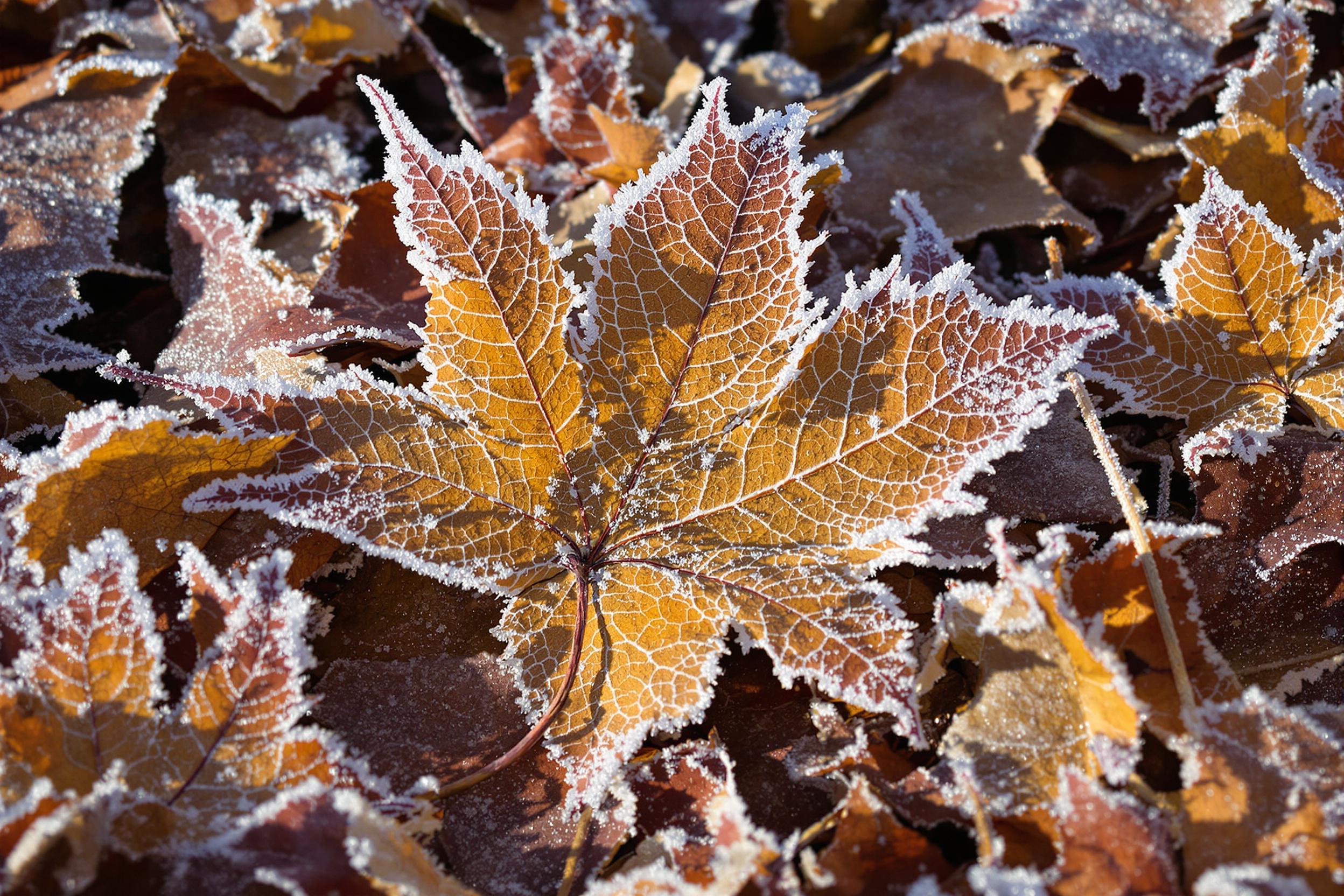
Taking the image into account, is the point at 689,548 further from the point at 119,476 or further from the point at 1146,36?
the point at 1146,36

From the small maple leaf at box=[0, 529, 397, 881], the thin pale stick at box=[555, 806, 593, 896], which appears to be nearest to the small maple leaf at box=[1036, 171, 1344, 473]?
the thin pale stick at box=[555, 806, 593, 896]

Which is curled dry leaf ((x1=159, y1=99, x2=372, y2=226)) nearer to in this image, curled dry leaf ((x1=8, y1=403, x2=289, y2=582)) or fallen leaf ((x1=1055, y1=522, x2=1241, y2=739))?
curled dry leaf ((x1=8, y1=403, x2=289, y2=582))

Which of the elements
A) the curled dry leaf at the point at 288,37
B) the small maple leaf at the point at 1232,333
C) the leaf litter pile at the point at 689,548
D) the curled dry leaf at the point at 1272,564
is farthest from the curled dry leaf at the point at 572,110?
the curled dry leaf at the point at 1272,564

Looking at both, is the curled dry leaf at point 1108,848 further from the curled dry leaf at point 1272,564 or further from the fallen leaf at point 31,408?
the fallen leaf at point 31,408

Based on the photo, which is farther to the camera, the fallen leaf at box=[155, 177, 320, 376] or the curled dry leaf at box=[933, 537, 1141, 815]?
the fallen leaf at box=[155, 177, 320, 376]

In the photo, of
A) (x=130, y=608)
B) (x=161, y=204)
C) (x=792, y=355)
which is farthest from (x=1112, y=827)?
(x=161, y=204)

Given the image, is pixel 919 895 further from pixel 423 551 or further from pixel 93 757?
pixel 93 757
